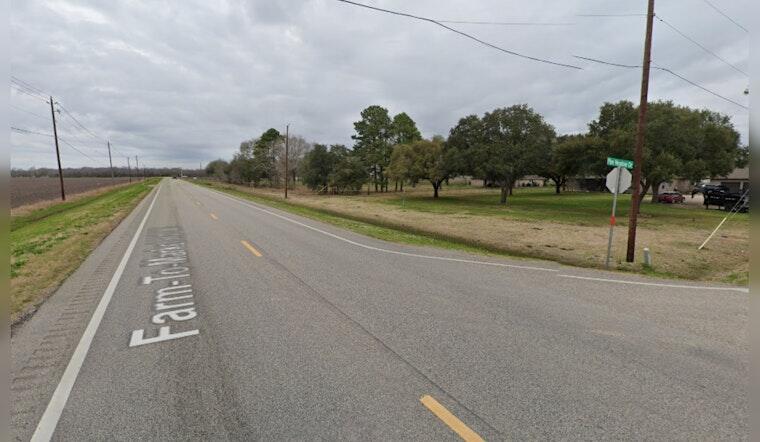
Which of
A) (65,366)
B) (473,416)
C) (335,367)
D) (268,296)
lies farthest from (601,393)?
(65,366)

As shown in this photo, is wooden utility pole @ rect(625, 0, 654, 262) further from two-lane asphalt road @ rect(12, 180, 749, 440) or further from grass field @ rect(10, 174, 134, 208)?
grass field @ rect(10, 174, 134, 208)

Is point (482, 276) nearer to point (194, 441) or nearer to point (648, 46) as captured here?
point (194, 441)

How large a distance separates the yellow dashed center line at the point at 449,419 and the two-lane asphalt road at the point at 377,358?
0.02 m

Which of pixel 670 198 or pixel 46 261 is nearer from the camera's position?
pixel 46 261

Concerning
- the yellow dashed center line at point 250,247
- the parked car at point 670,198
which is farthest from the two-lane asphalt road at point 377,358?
the parked car at point 670,198

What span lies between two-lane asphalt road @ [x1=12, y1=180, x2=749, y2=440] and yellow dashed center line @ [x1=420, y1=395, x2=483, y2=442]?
0.02m

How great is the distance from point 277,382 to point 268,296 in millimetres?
2827

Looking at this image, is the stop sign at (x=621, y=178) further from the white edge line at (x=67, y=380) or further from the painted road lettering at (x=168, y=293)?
the white edge line at (x=67, y=380)

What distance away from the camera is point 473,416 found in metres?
3.08

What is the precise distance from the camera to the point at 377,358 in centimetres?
408

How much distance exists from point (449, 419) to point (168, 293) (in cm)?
564

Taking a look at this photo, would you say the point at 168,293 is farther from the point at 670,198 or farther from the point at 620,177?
the point at 670,198

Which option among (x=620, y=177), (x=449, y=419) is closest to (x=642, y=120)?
(x=620, y=177)

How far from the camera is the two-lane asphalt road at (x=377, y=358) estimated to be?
3014 mm
